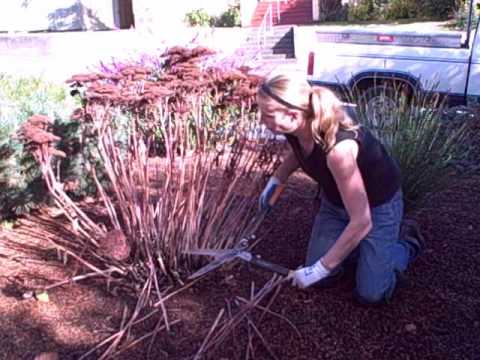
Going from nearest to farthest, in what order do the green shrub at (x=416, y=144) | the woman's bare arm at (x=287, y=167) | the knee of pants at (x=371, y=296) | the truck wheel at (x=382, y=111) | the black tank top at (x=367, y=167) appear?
1. the black tank top at (x=367, y=167)
2. the knee of pants at (x=371, y=296)
3. the woman's bare arm at (x=287, y=167)
4. the green shrub at (x=416, y=144)
5. the truck wheel at (x=382, y=111)

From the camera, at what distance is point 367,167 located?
9.50ft

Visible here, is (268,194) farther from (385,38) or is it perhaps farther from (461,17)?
(461,17)

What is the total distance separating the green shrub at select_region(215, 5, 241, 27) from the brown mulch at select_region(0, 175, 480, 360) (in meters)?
21.3

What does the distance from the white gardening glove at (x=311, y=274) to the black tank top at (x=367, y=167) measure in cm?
45

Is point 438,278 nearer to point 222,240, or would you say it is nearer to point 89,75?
point 222,240

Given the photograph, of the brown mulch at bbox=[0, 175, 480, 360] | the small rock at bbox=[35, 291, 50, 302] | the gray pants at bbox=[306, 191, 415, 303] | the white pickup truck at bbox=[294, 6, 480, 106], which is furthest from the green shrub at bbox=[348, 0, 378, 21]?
the small rock at bbox=[35, 291, 50, 302]

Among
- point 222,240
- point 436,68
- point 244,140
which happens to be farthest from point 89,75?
point 436,68

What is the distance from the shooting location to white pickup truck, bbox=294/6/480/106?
7910 millimetres

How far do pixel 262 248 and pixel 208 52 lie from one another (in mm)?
1151

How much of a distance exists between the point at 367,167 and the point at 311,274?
57 cm

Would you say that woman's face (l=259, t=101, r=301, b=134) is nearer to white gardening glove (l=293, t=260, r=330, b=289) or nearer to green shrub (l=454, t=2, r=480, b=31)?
white gardening glove (l=293, t=260, r=330, b=289)

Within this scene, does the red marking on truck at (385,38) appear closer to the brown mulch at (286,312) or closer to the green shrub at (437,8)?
the brown mulch at (286,312)

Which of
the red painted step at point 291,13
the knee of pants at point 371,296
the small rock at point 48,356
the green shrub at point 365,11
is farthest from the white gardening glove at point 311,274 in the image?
the red painted step at point 291,13

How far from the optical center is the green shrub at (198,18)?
74.6 ft
